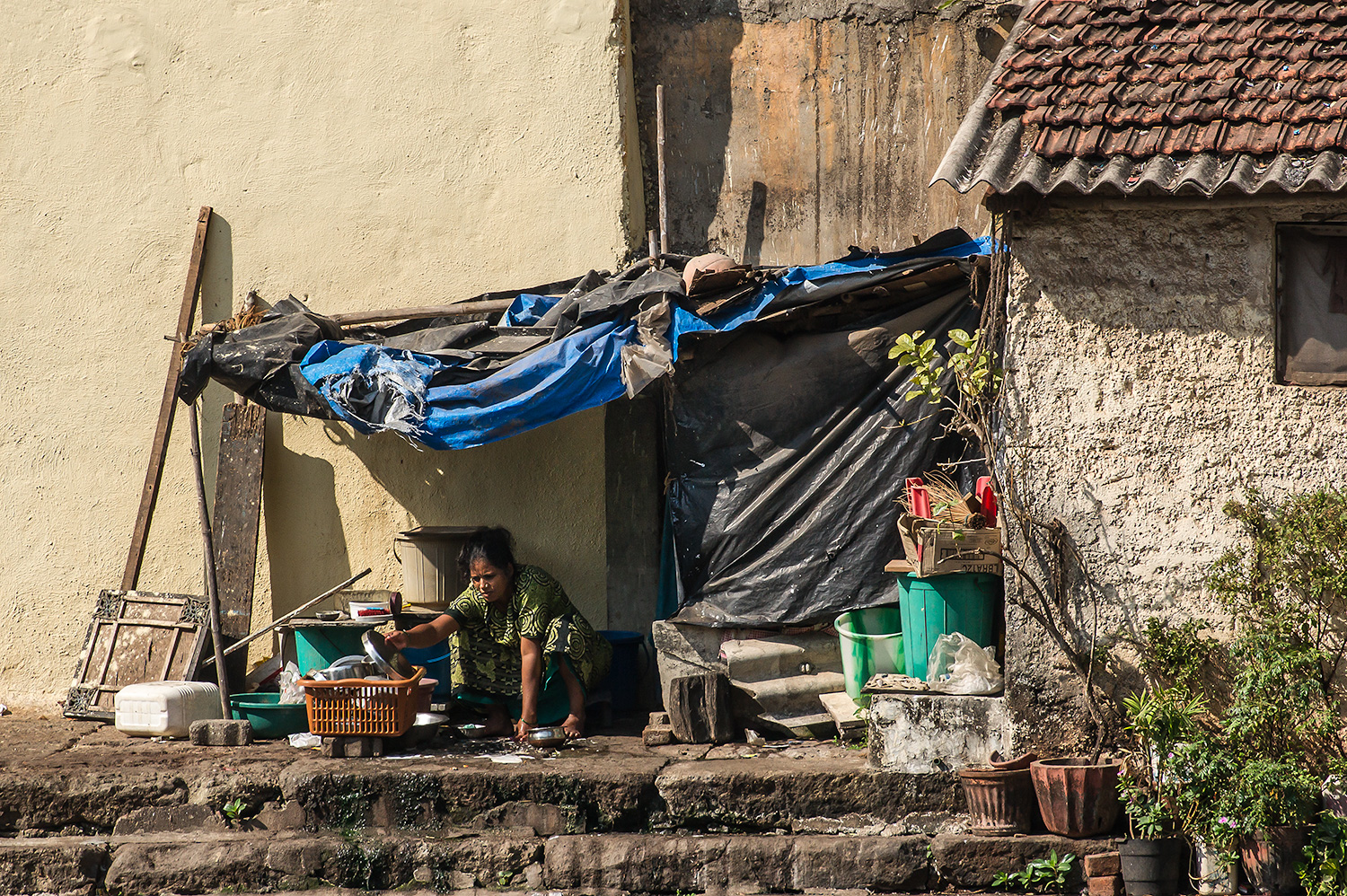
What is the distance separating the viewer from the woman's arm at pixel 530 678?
6512 millimetres

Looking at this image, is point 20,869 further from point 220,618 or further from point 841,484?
point 841,484

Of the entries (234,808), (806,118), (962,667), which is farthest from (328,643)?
(806,118)

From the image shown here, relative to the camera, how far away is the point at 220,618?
7160mm

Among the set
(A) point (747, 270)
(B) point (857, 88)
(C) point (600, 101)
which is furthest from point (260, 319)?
(B) point (857, 88)

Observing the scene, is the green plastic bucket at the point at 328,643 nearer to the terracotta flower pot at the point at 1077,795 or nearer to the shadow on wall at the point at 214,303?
the shadow on wall at the point at 214,303

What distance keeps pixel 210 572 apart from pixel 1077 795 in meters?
4.81

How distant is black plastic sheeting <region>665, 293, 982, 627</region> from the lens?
6438mm

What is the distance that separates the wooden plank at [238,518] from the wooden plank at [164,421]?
0.34 meters

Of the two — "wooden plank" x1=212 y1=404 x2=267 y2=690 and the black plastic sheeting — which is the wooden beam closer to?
"wooden plank" x1=212 y1=404 x2=267 y2=690

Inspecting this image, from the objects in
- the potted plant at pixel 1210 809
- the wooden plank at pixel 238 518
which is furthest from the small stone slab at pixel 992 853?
the wooden plank at pixel 238 518

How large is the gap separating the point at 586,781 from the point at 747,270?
2678 millimetres

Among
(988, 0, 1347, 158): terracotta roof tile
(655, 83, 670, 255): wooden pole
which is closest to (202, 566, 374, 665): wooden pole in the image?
(655, 83, 670, 255): wooden pole

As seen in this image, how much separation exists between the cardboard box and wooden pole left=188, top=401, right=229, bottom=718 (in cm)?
389

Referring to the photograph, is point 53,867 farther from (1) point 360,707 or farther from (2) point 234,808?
(1) point 360,707
